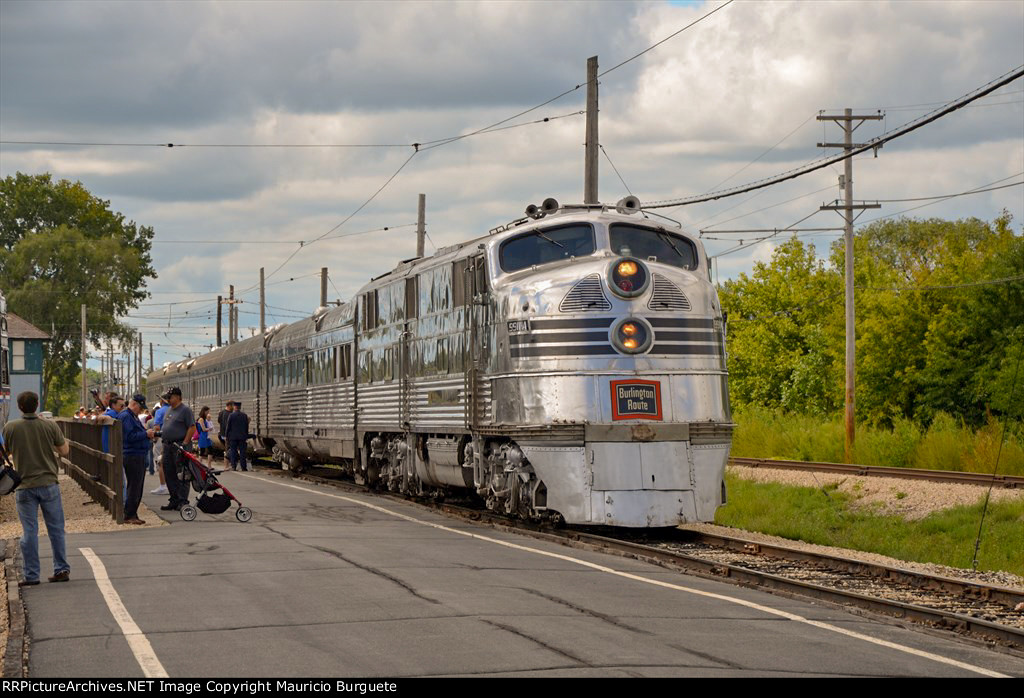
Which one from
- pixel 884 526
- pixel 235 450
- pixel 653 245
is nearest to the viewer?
pixel 653 245

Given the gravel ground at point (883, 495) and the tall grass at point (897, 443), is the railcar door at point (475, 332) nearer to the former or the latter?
the gravel ground at point (883, 495)

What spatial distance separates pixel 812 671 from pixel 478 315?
1048 cm

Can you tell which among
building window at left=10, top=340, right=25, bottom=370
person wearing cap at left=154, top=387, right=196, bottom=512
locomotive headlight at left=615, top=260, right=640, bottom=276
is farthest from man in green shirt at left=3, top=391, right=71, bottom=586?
building window at left=10, top=340, right=25, bottom=370

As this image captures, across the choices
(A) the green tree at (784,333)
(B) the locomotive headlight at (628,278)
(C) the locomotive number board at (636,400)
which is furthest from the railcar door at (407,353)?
(A) the green tree at (784,333)

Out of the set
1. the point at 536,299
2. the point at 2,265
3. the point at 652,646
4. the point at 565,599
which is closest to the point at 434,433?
the point at 536,299

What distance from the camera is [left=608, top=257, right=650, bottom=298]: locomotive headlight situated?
55.5 feet

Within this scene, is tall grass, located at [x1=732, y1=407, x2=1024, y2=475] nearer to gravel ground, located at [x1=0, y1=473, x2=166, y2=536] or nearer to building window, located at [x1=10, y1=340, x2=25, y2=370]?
gravel ground, located at [x1=0, y1=473, x2=166, y2=536]

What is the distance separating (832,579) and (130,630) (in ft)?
25.8

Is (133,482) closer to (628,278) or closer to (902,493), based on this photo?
(628,278)

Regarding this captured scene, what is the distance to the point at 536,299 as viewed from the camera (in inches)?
670

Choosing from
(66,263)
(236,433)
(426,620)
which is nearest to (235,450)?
(236,433)

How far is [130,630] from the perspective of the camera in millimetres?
10062

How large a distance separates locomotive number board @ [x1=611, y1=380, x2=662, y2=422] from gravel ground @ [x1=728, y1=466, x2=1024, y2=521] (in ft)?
29.0

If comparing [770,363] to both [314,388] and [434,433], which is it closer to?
[314,388]
